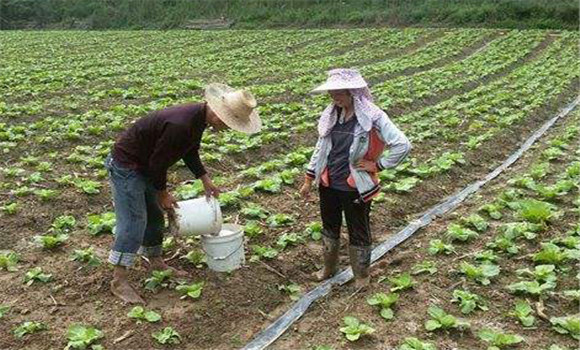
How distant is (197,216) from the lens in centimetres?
518

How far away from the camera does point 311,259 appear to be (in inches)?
240

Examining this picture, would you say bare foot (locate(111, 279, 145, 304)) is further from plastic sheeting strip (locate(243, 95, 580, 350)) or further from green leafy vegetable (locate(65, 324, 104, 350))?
plastic sheeting strip (locate(243, 95, 580, 350))

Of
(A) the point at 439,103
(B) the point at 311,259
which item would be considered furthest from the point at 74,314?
(A) the point at 439,103

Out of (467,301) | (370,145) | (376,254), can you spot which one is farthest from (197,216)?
(467,301)

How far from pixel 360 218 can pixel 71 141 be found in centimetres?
647

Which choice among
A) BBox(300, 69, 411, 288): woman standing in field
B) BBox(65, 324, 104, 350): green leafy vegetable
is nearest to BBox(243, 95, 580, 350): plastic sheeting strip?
BBox(300, 69, 411, 288): woman standing in field

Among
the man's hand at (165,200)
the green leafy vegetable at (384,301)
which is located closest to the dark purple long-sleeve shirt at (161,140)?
the man's hand at (165,200)

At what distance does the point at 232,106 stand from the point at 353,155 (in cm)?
105

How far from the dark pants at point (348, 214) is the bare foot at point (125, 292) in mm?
1723

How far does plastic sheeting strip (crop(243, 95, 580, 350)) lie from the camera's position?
189 inches

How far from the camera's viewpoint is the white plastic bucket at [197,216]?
202 inches

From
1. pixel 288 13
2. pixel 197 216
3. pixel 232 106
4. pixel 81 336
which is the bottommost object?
pixel 288 13

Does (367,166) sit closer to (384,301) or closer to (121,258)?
(384,301)

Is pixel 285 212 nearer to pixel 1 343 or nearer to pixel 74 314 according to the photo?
pixel 74 314
